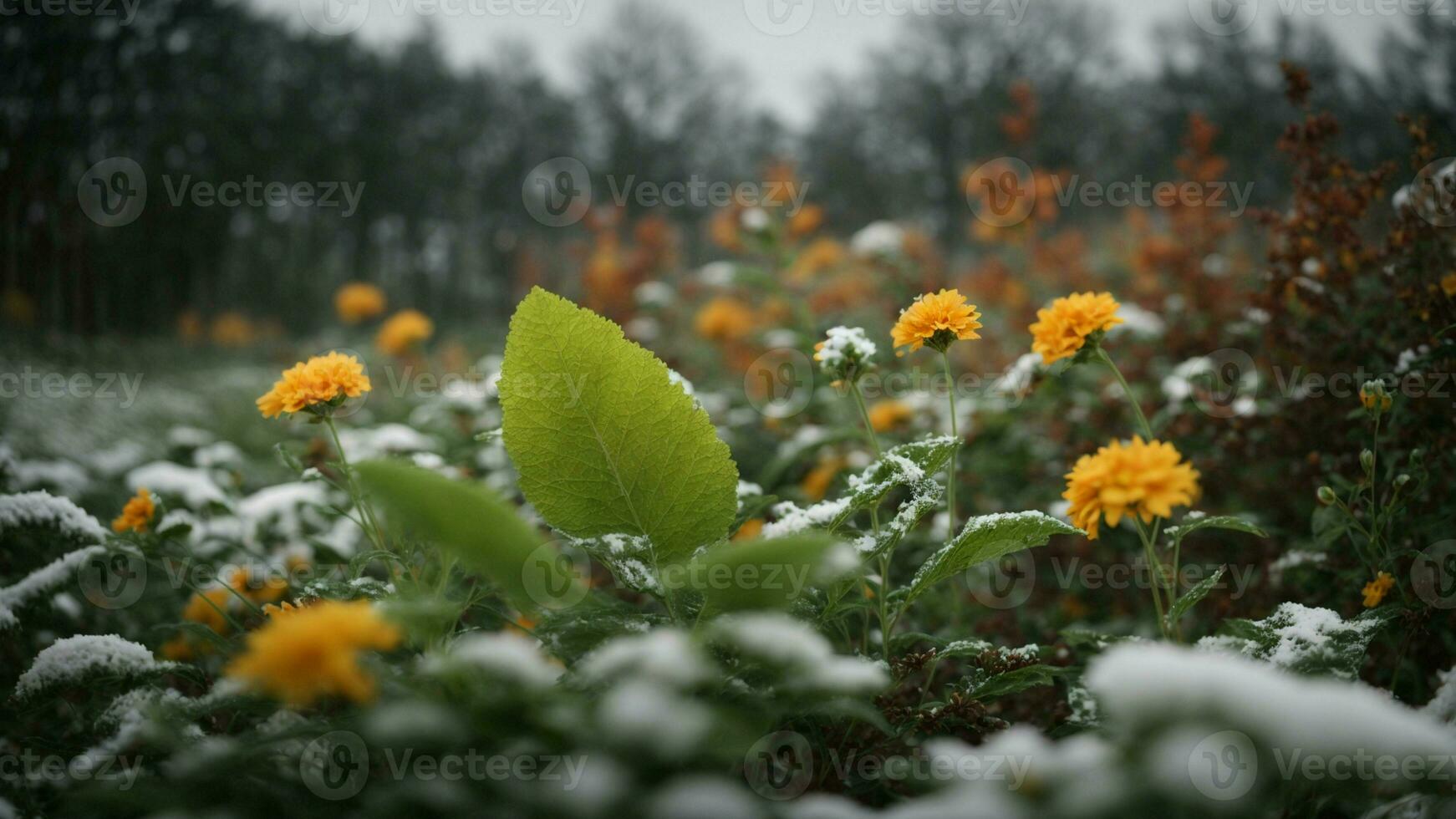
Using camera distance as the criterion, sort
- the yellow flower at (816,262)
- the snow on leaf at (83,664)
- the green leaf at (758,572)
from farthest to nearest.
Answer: the yellow flower at (816,262) < the snow on leaf at (83,664) < the green leaf at (758,572)

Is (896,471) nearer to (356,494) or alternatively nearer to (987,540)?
(987,540)

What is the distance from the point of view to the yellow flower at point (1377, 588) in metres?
1.30

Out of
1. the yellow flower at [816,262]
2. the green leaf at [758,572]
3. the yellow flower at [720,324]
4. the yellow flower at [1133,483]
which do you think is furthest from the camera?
the yellow flower at [816,262]

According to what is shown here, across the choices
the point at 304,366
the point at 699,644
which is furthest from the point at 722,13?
the point at 699,644

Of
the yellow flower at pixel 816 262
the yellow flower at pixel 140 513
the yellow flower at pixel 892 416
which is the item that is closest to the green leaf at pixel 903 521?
the yellow flower at pixel 892 416

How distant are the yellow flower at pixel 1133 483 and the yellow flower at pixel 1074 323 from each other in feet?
0.97

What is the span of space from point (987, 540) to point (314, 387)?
1.12 meters

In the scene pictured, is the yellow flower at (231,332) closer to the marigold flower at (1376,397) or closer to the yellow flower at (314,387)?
the yellow flower at (314,387)

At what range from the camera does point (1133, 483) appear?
3.33 feet

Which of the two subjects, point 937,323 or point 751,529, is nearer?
point 937,323

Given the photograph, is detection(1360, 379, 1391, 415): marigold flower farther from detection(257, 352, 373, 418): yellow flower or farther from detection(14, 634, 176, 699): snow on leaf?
detection(14, 634, 176, 699): snow on leaf

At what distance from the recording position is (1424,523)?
1429 millimetres

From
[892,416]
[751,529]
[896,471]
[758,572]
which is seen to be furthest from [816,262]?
[758,572]

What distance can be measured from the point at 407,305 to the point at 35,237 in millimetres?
7735
